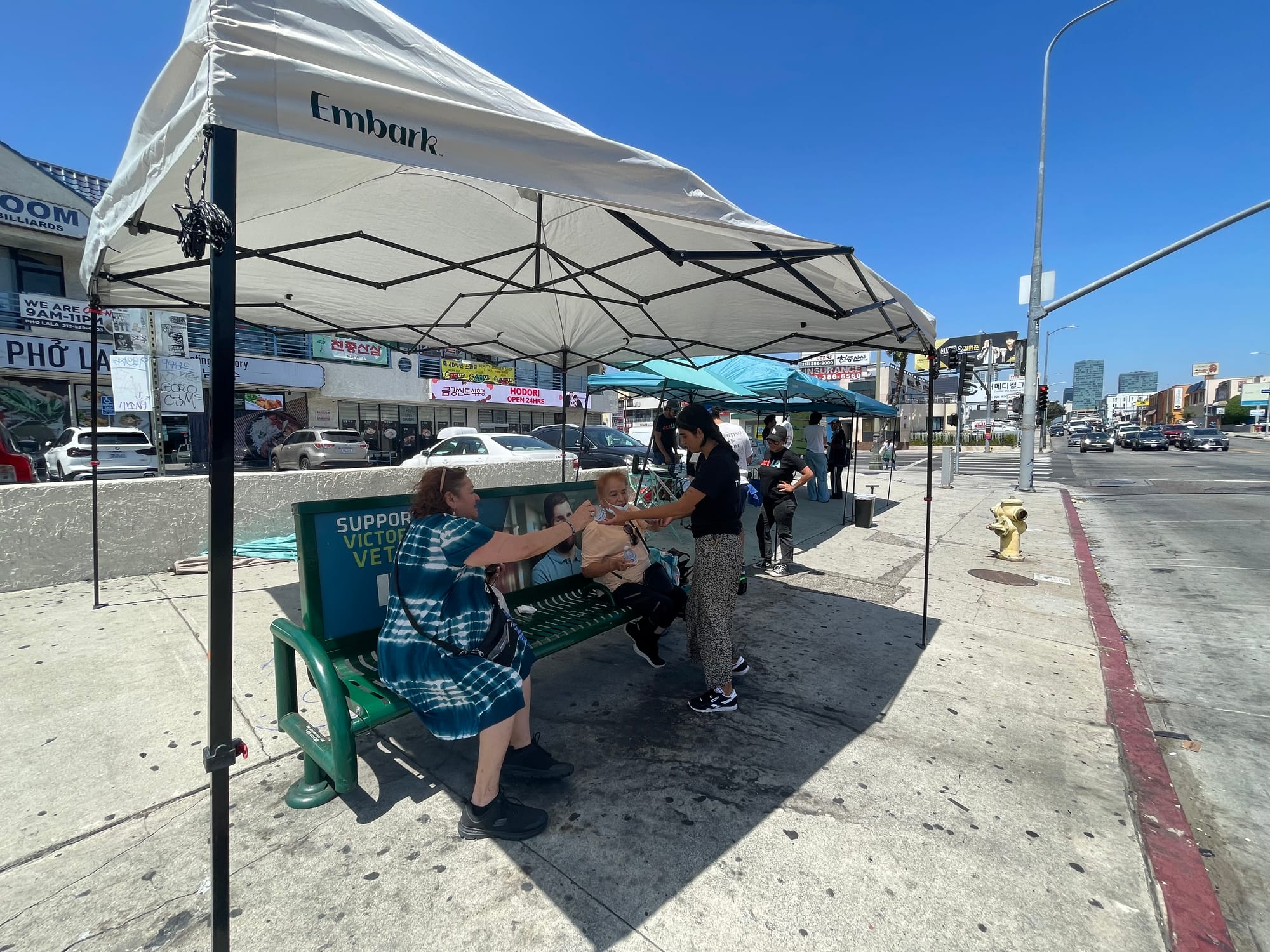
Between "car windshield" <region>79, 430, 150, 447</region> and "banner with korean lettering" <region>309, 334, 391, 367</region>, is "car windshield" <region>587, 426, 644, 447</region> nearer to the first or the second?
"car windshield" <region>79, 430, 150, 447</region>

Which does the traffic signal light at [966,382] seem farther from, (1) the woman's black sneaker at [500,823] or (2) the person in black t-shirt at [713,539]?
(1) the woman's black sneaker at [500,823]

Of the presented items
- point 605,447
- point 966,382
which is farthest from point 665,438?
point 966,382

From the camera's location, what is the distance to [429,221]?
391 centimetres

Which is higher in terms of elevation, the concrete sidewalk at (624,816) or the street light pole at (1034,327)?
the street light pole at (1034,327)

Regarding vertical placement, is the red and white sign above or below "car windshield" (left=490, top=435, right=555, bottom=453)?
above

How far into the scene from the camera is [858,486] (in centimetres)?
1655

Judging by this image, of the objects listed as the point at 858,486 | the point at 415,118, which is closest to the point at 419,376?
the point at 858,486

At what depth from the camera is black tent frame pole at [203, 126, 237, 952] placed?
1.58 meters

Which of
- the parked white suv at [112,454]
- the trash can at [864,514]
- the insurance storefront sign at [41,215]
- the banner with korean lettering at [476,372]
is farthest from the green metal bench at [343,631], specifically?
the banner with korean lettering at [476,372]

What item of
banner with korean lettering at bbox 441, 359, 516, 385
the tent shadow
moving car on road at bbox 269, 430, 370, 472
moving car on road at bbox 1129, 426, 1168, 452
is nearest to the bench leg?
the tent shadow

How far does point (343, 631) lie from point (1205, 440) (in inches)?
2123

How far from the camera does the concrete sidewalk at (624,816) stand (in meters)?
2.03

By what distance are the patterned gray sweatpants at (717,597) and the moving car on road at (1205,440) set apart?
51.2m

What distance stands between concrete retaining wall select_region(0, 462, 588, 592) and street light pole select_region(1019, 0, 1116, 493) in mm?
16800
